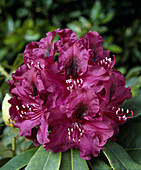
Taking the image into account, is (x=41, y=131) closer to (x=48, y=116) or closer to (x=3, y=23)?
(x=48, y=116)

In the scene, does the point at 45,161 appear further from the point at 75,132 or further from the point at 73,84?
the point at 73,84

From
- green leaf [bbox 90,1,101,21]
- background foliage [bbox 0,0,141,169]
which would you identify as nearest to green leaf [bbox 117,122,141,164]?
background foliage [bbox 0,0,141,169]

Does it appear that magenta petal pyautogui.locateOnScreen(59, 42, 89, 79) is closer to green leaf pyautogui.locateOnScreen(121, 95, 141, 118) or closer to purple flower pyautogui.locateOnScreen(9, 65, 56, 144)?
purple flower pyautogui.locateOnScreen(9, 65, 56, 144)

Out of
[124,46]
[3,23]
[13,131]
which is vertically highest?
[3,23]

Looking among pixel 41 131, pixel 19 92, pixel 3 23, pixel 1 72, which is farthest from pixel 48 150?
pixel 3 23

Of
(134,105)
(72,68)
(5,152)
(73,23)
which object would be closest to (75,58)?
(72,68)

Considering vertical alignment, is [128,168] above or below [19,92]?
below
